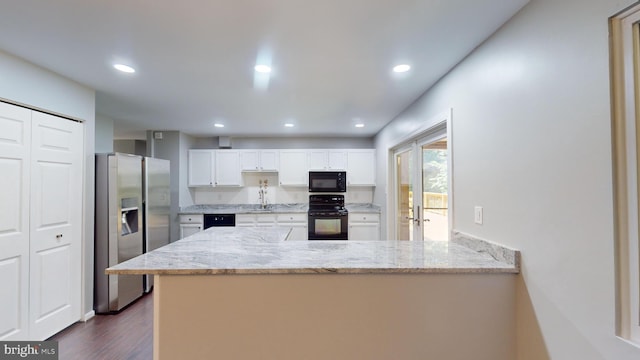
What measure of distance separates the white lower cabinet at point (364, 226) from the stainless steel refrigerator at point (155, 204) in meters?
2.91

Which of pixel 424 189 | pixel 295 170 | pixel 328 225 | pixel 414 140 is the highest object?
pixel 414 140

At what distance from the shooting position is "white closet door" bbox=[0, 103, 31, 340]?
77.7 inches

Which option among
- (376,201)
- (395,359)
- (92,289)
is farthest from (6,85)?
(376,201)

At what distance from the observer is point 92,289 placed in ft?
8.99

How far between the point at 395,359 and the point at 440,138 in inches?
72.1

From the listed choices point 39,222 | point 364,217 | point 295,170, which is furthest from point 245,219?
point 39,222

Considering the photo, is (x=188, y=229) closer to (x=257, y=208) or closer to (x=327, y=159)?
(x=257, y=208)

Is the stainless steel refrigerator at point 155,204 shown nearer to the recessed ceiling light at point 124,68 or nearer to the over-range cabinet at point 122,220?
the over-range cabinet at point 122,220

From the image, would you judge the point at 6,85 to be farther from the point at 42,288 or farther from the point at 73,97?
the point at 42,288

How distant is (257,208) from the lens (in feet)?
16.9

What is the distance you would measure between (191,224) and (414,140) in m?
3.92

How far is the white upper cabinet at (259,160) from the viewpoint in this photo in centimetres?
507

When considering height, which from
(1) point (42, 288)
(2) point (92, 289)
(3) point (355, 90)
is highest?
(3) point (355, 90)

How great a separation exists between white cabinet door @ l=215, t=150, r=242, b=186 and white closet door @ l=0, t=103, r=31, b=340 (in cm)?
296
